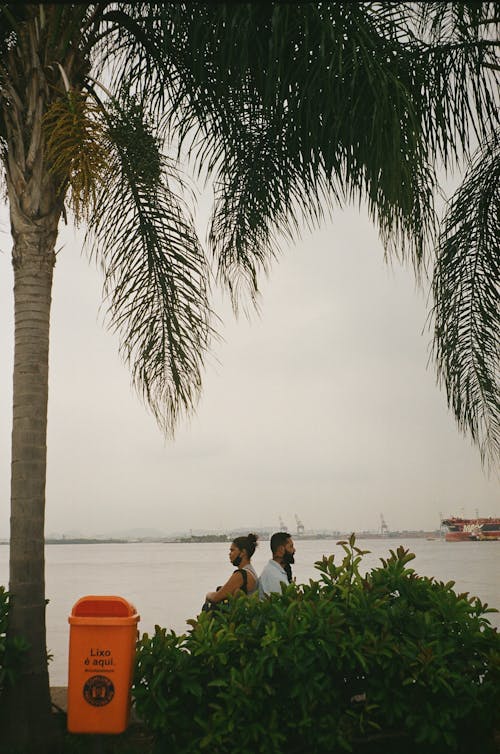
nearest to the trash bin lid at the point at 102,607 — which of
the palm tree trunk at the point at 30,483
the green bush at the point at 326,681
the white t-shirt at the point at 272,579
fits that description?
the palm tree trunk at the point at 30,483

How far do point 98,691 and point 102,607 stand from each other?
1.84 ft

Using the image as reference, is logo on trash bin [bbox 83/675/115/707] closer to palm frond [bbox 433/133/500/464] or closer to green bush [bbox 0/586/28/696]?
green bush [bbox 0/586/28/696]

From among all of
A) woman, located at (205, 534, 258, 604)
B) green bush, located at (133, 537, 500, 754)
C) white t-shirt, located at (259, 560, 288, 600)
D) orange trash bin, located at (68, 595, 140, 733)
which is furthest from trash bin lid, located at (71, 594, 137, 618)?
white t-shirt, located at (259, 560, 288, 600)

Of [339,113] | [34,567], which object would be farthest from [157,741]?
[339,113]

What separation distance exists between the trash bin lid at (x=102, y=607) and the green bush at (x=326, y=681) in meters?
0.64

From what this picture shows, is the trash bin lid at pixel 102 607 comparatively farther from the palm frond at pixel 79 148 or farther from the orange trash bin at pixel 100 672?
the palm frond at pixel 79 148

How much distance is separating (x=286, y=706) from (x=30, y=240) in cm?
370

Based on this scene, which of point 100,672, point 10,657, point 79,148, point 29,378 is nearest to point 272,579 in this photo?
point 100,672

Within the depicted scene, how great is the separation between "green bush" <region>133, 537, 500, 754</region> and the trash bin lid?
643 millimetres

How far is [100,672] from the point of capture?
4926mm

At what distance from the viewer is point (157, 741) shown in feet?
14.7

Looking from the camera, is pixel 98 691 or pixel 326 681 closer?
pixel 326 681

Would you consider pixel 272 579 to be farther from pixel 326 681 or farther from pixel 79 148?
pixel 79 148

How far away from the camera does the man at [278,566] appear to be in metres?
5.87
